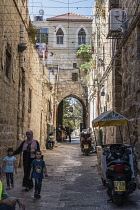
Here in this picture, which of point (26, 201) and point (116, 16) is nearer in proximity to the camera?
point (26, 201)

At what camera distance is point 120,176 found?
573cm

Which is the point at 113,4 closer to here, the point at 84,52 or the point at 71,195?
the point at 71,195

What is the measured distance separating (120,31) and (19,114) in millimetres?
4854

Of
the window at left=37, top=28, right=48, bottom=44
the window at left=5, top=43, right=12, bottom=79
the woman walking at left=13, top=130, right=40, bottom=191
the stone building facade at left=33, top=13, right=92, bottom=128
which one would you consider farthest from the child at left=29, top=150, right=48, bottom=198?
the window at left=37, top=28, right=48, bottom=44

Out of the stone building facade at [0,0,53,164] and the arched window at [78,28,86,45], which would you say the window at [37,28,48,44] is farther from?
the stone building facade at [0,0,53,164]

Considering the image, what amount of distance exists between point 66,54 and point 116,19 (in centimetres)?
2204

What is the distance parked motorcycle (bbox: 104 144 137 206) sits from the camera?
5.62 metres

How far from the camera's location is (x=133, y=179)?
5930 millimetres

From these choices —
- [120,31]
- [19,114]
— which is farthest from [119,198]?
[120,31]

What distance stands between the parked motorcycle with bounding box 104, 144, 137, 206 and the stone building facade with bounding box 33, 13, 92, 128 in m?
25.9

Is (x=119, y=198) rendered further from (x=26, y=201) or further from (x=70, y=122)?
(x=70, y=122)

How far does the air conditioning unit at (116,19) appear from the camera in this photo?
1136cm

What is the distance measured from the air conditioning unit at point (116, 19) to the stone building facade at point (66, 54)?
20.8 meters

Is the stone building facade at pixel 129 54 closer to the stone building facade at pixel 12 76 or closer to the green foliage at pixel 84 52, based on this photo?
the stone building facade at pixel 12 76
